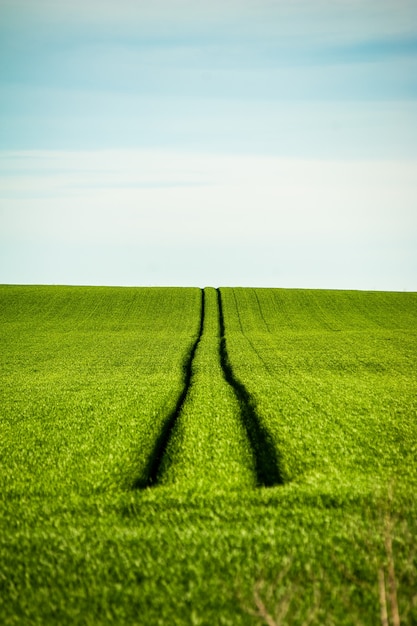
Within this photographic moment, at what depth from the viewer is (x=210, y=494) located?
9711 mm

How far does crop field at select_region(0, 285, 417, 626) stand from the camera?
6246 millimetres

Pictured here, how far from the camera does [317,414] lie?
16547 millimetres

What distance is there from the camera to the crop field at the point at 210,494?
246 inches

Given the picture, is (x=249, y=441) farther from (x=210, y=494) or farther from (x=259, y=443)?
(x=210, y=494)

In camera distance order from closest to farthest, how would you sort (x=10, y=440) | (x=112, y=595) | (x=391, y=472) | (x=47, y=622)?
1. (x=47, y=622)
2. (x=112, y=595)
3. (x=391, y=472)
4. (x=10, y=440)

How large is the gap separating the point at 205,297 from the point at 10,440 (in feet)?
181

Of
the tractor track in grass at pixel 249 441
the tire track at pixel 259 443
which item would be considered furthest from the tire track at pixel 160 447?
the tire track at pixel 259 443

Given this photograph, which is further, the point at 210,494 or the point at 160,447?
the point at 160,447

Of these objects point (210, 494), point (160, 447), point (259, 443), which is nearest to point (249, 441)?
point (259, 443)

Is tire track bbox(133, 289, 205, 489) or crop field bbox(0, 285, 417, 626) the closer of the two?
crop field bbox(0, 285, 417, 626)

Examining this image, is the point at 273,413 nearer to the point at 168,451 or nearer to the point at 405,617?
the point at 168,451

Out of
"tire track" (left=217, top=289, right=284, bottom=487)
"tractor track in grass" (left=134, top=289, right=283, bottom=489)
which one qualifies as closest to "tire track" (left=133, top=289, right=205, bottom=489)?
"tractor track in grass" (left=134, top=289, right=283, bottom=489)

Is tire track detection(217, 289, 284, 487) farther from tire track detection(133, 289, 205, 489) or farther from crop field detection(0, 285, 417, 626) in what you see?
tire track detection(133, 289, 205, 489)

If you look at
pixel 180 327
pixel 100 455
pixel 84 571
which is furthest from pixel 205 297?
pixel 84 571
